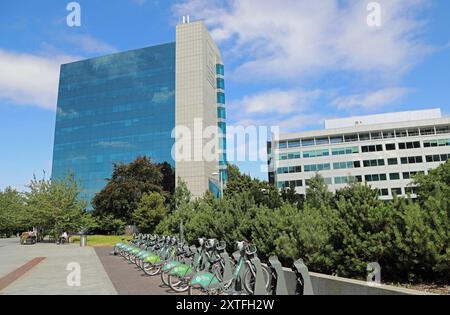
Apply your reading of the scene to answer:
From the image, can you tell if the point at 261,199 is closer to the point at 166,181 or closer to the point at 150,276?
the point at 150,276

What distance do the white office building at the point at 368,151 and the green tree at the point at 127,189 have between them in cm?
2623

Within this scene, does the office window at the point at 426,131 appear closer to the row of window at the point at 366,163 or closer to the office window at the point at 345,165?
the row of window at the point at 366,163

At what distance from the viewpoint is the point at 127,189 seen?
159 feet

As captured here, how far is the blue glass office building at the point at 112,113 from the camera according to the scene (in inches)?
2677

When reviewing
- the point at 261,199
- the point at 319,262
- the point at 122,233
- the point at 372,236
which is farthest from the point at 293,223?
the point at 122,233

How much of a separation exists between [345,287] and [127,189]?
45.4 meters

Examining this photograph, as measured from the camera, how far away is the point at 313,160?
227ft

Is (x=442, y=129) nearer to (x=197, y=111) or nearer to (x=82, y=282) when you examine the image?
(x=197, y=111)

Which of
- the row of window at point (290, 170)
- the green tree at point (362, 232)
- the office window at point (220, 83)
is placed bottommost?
the green tree at point (362, 232)

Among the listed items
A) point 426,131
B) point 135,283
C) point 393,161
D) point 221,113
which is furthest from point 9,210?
point 426,131

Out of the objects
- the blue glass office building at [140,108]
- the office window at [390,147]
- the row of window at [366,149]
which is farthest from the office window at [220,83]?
the office window at [390,147]

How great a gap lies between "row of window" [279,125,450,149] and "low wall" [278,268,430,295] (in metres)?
65.7

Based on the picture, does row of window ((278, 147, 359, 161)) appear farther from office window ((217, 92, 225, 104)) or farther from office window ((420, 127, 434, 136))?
office window ((217, 92, 225, 104))

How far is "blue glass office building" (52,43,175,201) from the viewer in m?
68.0
